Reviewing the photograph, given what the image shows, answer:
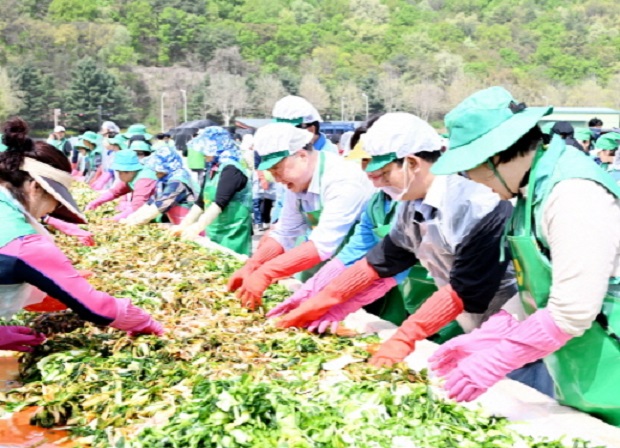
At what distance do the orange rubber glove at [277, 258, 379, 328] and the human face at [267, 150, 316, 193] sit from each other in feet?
2.40

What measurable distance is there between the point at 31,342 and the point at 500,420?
1.94 m

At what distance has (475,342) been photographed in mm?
2400

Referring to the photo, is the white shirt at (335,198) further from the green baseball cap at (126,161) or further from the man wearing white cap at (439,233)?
the green baseball cap at (126,161)

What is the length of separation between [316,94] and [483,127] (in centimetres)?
8999

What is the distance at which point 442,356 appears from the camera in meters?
2.51

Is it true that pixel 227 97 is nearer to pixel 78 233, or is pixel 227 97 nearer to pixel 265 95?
pixel 265 95

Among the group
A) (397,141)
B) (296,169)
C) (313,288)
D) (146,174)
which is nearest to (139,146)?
(146,174)

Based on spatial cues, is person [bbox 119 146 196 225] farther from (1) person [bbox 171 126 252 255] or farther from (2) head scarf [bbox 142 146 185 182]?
(1) person [bbox 171 126 252 255]

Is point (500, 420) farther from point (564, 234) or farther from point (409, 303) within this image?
point (409, 303)

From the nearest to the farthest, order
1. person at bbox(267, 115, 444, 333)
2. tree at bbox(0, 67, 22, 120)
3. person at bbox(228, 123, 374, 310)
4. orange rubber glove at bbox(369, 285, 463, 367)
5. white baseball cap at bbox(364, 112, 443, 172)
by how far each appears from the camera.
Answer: orange rubber glove at bbox(369, 285, 463, 367) < white baseball cap at bbox(364, 112, 443, 172) < person at bbox(267, 115, 444, 333) < person at bbox(228, 123, 374, 310) < tree at bbox(0, 67, 22, 120)

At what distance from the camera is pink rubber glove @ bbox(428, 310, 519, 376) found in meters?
2.36

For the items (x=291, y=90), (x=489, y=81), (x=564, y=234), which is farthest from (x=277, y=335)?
(x=489, y=81)

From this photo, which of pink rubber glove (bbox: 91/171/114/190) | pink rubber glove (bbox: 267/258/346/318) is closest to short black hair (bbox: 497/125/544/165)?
pink rubber glove (bbox: 267/258/346/318)

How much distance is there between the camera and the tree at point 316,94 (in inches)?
3536
